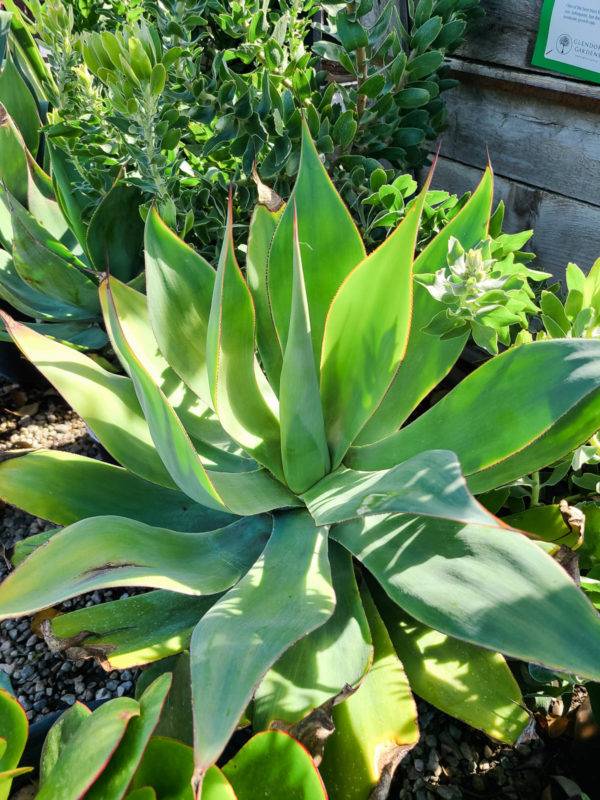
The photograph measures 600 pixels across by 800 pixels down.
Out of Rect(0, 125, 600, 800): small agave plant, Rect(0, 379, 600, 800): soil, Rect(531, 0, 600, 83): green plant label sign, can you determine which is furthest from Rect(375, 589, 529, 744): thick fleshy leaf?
Rect(531, 0, 600, 83): green plant label sign

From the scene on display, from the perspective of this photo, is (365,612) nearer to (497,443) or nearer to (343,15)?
(497,443)

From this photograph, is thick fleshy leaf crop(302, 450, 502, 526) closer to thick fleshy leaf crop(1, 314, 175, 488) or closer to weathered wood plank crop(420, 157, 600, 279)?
thick fleshy leaf crop(1, 314, 175, 488)

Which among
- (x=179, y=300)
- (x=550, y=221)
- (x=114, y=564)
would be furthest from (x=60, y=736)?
(x=550, y=221)

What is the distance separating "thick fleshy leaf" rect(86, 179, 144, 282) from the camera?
134 cm

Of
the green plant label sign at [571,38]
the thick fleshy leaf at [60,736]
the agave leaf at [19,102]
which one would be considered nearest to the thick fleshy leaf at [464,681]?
the thick fleshy leaf at [60,736]

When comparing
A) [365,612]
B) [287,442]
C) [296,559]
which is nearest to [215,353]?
[287,442]

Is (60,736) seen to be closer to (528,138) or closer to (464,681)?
(464,681)

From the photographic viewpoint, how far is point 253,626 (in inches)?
28.1

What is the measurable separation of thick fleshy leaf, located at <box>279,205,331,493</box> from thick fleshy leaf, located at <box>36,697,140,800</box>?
368mm

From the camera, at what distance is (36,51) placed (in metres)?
1.72

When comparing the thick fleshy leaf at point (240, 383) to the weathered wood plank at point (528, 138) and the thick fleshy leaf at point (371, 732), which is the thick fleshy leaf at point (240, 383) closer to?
the thick fleshy leaf at point (371, 732)

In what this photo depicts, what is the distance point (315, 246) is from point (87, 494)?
1.70 ft

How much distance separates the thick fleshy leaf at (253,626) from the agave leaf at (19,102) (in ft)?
4.00

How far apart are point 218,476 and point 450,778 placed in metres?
0.61
